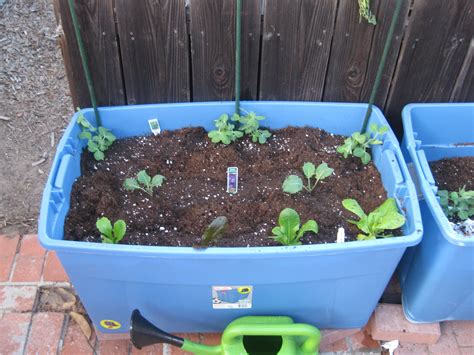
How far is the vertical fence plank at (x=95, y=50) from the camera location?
1.50 metres

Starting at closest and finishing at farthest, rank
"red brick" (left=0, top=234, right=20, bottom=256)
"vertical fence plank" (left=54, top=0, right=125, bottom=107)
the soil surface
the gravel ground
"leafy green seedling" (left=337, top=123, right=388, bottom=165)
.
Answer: "vertical fence plank" (left=54, top=0, right=125, bottom=107) → "leafy green seedling" (left=337, top=123, right=388, bottom=165) → the soil surface → "red brick" (left=0, top=234, right=20, bottom=256) → the gravel ground

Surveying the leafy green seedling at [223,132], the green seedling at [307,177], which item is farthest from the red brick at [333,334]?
the leafy green seedling at [223,132]

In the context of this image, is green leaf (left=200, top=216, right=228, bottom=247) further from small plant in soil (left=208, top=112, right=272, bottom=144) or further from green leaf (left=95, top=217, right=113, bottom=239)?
small plant in soil (left=208, top=112, right=272, bottom=144)

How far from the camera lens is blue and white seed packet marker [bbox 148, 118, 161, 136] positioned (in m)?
1.70

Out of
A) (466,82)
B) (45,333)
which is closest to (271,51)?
(466,82)

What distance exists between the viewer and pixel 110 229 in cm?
140

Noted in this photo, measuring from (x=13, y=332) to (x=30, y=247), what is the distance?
1.11 ft

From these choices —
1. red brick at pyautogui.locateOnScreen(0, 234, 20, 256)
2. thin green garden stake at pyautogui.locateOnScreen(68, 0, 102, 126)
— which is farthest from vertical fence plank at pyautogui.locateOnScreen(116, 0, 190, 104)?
red brick at pyautogui.locateOnScreen(0, 234, 20, 256)

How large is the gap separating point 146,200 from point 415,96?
1.00m

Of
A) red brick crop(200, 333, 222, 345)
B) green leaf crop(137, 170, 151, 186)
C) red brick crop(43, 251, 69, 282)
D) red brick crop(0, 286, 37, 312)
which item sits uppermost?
green leaf crop(137, 170, 151, 186)

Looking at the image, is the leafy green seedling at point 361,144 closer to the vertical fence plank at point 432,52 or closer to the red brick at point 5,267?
the vertical fence plank at point 432,52

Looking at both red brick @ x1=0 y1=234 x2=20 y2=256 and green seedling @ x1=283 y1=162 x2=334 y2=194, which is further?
red brick @ x1=0 y1=234 x2=20 y2=256

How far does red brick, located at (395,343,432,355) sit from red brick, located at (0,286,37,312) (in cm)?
127

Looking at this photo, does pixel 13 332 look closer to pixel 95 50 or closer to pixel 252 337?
pixel 252 337
